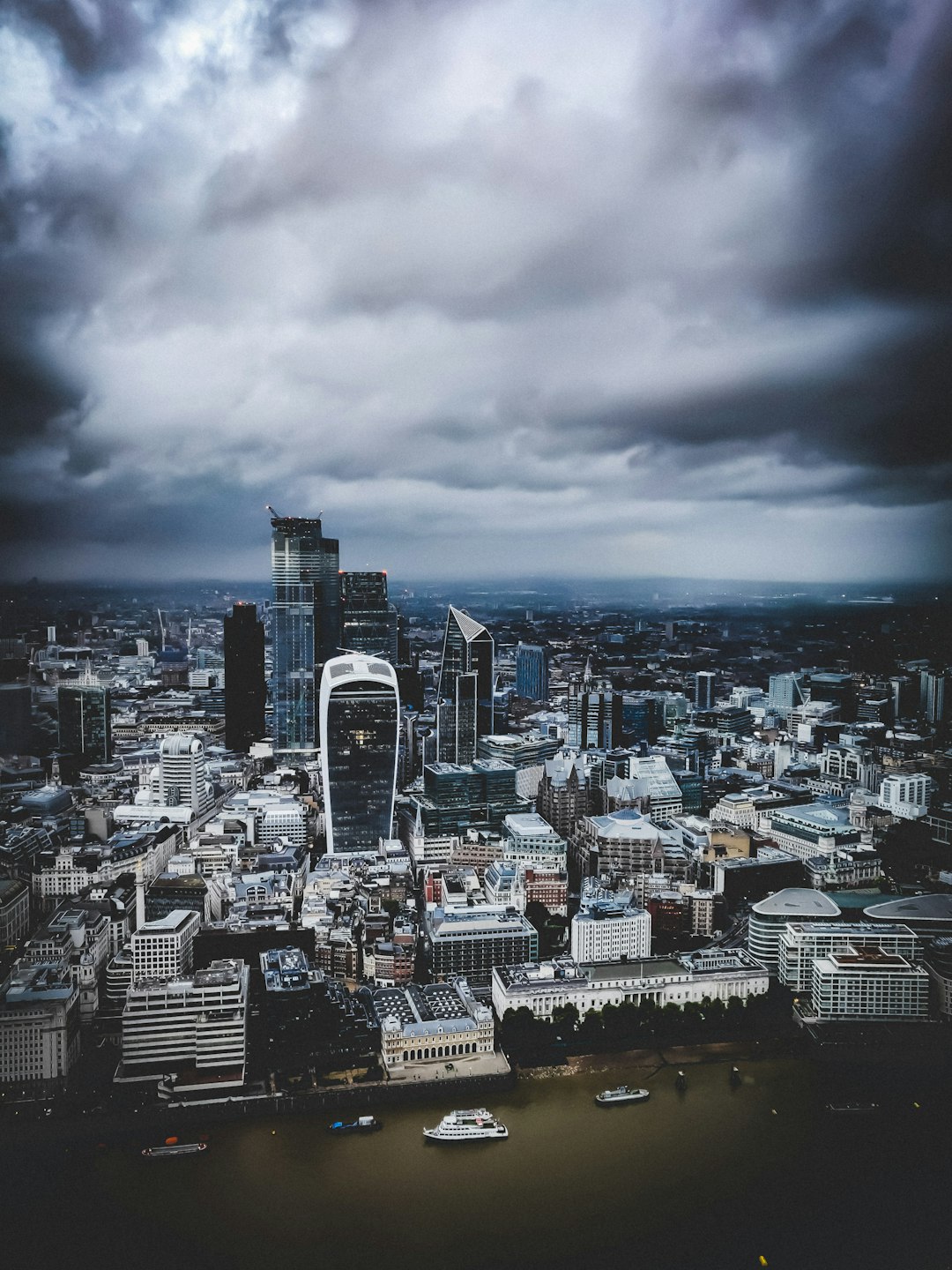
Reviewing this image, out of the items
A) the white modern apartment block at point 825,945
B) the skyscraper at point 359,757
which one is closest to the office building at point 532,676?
the skyscraper at point 359,757

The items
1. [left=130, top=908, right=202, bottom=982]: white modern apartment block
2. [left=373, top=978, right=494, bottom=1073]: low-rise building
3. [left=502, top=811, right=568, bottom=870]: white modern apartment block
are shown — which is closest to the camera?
[left=373, top=978, right=494, bottom=1073]: low-rise building

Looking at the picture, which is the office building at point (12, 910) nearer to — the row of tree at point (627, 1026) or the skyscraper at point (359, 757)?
the skyscraper at point (359, 757)

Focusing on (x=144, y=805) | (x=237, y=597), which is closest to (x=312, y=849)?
(x=144, y=805)

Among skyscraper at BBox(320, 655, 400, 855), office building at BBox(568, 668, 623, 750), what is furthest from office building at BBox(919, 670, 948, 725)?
skyscraper at BBox(320, 655, 400, 855)

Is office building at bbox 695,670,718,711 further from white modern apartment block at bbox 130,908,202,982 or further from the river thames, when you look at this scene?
white modern apartment block at bbox 130,908,202,982

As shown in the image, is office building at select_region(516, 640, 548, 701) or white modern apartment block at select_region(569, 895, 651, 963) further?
office building at select_region(516, 640, 548, 701)

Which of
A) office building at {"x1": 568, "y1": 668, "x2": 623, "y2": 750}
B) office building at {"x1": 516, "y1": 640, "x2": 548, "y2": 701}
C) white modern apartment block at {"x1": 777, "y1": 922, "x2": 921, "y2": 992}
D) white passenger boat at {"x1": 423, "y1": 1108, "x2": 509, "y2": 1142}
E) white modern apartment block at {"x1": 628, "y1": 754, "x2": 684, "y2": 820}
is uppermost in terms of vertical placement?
office building at {"x1": 516, "y1": 640, "x2": 548, "y2": 701}
